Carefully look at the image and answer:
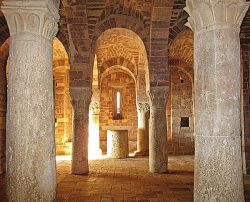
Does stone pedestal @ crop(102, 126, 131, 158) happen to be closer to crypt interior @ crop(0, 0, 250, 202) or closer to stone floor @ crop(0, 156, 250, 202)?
crypt interior @ crop(0, 0, 250, 202)

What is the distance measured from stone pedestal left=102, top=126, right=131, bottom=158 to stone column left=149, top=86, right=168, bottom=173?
9.83 ft

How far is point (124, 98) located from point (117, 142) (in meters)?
4.55

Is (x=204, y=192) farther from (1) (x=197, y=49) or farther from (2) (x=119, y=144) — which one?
(2) (x=119, y=144)

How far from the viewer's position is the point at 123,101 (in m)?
15.5

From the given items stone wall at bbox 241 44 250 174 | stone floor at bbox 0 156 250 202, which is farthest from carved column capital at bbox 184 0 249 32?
stone wall at bbox 241 44 250 174

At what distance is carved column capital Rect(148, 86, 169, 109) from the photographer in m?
8.16

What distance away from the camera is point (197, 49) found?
2.98 metres

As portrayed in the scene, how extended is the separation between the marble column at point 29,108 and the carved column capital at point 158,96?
5454 millimetres

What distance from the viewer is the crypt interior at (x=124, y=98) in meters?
2.81

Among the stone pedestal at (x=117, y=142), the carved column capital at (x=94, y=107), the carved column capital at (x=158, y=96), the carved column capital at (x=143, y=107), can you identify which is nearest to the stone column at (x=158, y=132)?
the carved column capital at (x=158, y=96)

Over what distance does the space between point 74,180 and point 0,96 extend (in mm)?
3602

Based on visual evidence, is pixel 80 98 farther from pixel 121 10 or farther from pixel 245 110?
pixel 245 110

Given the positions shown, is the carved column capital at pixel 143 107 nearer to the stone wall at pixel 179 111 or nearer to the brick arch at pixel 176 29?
the stone wall at pixel 179 111

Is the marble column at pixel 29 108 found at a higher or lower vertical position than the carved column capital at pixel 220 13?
lower
